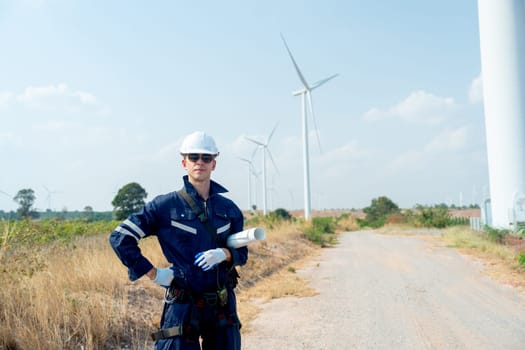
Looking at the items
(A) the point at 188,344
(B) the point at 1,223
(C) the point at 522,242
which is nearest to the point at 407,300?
(A) the point at 188,344

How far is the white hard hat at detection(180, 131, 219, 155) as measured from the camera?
10.1ft

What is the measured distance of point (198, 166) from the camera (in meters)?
3.06

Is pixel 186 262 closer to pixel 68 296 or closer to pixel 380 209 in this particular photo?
pixel 68 296

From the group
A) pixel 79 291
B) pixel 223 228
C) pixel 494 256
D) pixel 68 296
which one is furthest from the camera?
pixel 494 256

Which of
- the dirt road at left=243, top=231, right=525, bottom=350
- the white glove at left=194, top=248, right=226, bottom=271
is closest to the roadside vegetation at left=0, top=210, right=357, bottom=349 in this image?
the dirt road at left=243, top=231, right=525, bottom=350

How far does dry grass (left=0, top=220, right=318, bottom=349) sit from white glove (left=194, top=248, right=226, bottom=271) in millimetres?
2369

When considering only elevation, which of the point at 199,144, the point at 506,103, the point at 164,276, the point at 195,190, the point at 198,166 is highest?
the point at 506,103

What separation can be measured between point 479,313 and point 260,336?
3.74 m

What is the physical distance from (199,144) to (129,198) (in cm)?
4336

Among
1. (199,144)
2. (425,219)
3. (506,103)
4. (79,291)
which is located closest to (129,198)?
(425,219)

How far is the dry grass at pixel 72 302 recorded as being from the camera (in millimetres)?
4273

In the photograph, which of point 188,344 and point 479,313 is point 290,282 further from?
point 188,344

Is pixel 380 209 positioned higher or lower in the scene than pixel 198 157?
lower

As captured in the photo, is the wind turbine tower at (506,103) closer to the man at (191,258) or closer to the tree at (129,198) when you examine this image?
the man at (191,258)
